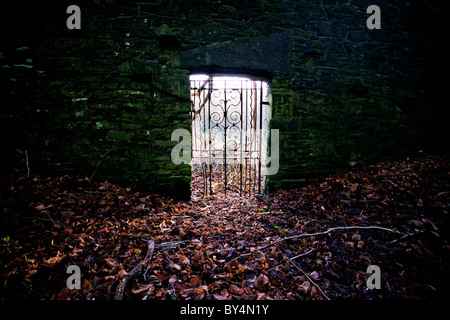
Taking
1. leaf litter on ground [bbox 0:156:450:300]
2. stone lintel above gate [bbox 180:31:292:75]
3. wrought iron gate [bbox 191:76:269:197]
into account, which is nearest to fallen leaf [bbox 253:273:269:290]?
leaf litter on ground [bbox 0:156:450:300]

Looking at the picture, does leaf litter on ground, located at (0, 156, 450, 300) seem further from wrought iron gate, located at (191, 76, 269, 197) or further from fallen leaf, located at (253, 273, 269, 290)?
wrought iron gate, located at (191, 76, 269, 197)

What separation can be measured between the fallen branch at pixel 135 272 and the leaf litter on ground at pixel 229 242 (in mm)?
13

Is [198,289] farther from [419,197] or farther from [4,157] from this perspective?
[4,157]

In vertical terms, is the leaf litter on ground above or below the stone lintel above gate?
below

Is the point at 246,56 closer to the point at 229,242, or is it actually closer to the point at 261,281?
the point at 229,242

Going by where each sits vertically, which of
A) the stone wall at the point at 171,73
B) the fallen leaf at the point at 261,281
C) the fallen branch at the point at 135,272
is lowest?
the fallen leaf at the point at 261,281

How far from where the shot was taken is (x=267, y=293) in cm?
151

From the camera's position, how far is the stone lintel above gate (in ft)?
10.6

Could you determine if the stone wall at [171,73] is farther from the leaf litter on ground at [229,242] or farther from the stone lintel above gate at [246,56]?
the leaf litter on ground at [229,242]

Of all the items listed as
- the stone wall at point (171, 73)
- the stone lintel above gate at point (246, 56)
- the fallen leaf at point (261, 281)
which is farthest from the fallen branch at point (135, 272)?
the stone lintel above gate at point (246, 56)

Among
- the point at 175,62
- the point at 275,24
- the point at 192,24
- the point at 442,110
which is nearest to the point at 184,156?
the point at 175,62

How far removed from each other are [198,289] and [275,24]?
13.1ft

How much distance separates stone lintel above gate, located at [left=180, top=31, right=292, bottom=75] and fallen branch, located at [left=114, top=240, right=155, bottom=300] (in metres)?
2.76

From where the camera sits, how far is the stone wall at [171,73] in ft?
10.3
